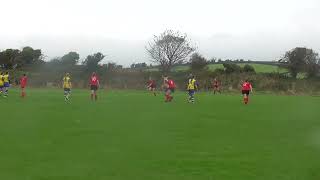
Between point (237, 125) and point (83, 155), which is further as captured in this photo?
point (237, 125)

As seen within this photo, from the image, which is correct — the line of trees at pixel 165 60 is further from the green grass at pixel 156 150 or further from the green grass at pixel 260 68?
the green grass at pixel 156 150

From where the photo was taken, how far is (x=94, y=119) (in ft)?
68.8

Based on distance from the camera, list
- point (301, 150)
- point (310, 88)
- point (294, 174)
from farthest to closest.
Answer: point (310, 88), point (301, 150), point (294, 174)

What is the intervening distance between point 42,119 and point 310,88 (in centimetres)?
5605

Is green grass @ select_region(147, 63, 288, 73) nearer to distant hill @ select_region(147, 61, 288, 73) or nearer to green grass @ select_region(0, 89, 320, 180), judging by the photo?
distant hill @ select_region(147, 61, 288, 73)

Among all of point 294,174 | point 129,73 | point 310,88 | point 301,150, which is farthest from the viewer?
point 129,73

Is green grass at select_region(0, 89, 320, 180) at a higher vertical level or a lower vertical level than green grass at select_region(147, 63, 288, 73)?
lower

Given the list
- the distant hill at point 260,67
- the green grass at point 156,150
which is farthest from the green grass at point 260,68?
the green grass at point 156,150

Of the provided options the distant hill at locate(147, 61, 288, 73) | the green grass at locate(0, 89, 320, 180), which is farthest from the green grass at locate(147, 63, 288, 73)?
the green grass at locate(0, 89, 320, 180)

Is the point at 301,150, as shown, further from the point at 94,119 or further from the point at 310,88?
the point at 310,88

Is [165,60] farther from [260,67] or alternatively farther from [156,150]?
[156,150]

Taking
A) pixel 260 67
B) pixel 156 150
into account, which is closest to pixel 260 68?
pixel 260 67

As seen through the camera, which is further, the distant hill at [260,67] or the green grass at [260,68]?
the distant hill at [260,67]

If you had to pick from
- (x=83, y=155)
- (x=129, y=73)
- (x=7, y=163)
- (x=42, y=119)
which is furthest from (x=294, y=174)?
(x=129, y=73)
